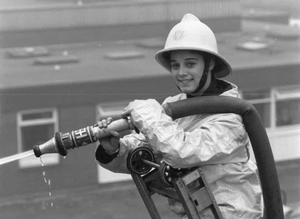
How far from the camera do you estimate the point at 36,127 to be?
4961 mm

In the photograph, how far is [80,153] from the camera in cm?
482

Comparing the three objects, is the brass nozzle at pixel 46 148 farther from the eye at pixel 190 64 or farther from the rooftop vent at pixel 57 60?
the rooftop vent at pixel 57 60

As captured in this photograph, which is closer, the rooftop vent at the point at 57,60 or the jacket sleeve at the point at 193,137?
the jacket sleeve at the point at 193,137

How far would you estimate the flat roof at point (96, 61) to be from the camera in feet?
15.8

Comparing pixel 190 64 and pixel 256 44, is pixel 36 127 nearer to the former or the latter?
pixel 256 44

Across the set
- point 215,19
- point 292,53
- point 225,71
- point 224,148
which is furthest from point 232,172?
point 292,53

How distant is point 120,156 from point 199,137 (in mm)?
335

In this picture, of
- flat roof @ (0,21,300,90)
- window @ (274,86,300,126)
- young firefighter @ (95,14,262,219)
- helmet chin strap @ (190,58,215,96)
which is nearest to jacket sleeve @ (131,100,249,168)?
young firefighter @ (95,14,262,219)

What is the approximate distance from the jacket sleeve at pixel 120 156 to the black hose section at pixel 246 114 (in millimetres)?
226

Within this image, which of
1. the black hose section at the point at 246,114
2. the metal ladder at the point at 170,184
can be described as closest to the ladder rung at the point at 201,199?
the metal ladder at the point at 170,184

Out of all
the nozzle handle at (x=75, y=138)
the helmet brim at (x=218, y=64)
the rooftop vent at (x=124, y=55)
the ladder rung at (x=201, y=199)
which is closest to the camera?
the nozzle handle at (x=75, y=138)

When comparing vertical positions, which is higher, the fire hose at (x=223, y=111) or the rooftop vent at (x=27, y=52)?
the fire hose at (x=223, y=111)

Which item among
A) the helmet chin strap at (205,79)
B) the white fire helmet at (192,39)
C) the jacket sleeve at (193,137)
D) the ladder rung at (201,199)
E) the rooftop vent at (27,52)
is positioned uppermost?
the white fire helmet at (192,39)

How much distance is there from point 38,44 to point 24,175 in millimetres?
956
